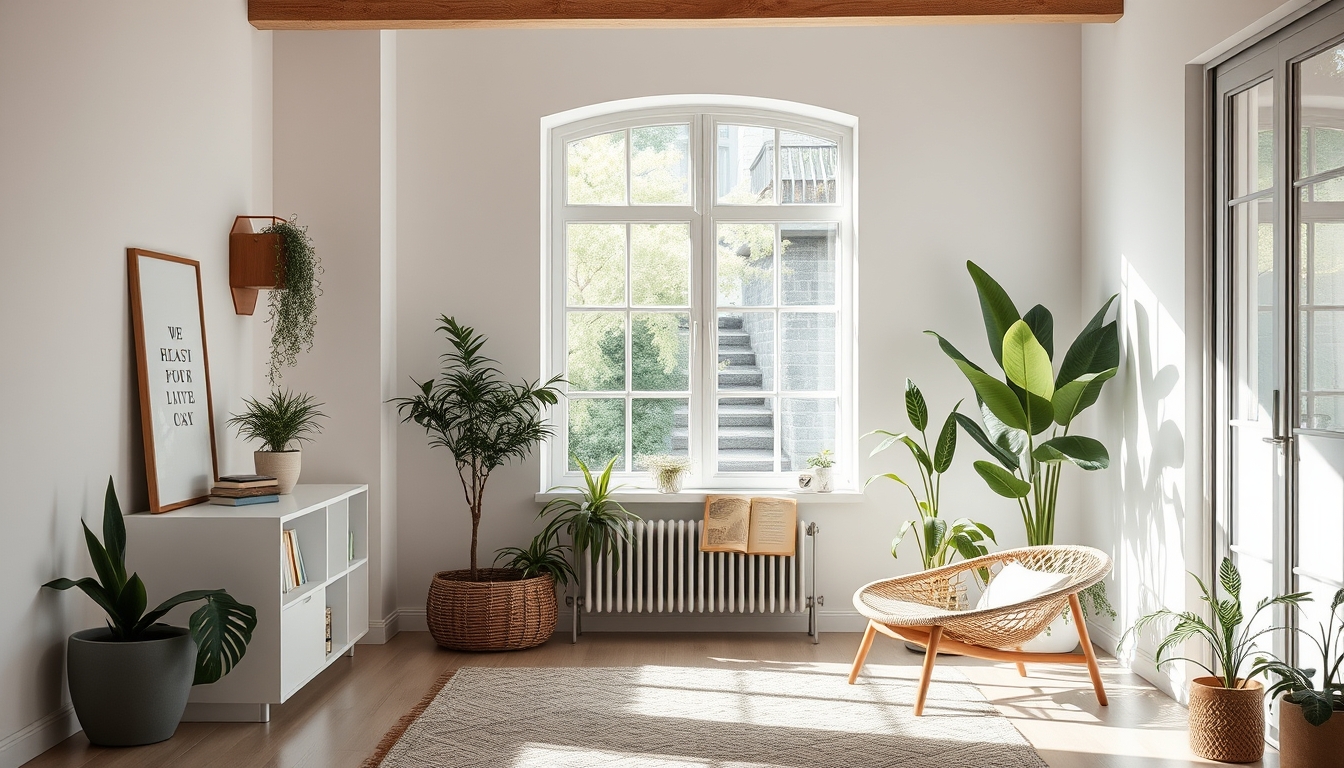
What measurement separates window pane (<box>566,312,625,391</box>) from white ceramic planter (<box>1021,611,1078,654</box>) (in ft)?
7.65

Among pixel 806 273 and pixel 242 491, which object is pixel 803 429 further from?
pixel 242 491

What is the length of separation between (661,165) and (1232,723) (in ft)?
11.7

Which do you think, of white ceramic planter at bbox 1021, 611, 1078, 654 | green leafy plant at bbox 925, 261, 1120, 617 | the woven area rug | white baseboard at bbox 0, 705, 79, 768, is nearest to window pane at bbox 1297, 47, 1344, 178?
green leafy plant at bbox 925, 261, 1120, 617

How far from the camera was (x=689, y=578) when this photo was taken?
4926mm

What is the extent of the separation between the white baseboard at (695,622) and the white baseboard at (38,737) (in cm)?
181

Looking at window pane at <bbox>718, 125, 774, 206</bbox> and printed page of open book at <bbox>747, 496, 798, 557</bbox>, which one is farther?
window pane at <bbox>718, 125, 774, 206</bbox>

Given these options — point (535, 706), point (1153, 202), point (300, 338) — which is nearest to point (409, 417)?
point (300, 338)

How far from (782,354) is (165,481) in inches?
116

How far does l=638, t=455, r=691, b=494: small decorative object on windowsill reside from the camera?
5.12 meters

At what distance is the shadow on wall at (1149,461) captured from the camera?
400 centimetres

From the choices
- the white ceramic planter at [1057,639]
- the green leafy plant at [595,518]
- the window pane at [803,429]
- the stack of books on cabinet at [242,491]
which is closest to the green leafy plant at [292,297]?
the stack of books on cabinet at [242,491]

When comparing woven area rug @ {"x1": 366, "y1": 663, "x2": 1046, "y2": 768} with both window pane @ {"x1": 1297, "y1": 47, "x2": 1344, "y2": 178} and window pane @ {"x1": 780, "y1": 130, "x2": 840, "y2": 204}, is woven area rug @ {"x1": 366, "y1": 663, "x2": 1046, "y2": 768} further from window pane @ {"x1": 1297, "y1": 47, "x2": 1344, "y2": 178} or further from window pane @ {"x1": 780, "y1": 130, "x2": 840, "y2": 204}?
window pane @ {"x1": 780, "y1": 130, "x2": 840, "y2": 204}

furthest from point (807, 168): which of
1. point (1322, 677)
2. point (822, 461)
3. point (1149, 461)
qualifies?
point (1322, 677)

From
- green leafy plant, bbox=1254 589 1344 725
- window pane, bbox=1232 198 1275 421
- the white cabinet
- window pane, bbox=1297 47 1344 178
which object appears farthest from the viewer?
the white cabinet
